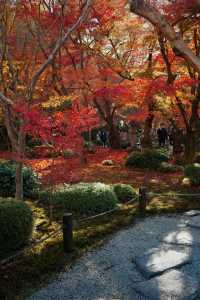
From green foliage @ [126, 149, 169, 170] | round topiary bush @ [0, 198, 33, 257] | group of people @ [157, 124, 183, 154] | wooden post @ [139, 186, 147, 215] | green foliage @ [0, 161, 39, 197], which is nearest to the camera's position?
round topiary bush @ [0, 198, 33, 257]

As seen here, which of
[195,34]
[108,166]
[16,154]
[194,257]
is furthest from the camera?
[108,166]

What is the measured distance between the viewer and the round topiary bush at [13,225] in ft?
19.2

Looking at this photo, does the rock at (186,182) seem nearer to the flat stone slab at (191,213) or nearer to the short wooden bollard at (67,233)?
the flat stone slab at (191,213)

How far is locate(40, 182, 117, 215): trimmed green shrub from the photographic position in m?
8.53

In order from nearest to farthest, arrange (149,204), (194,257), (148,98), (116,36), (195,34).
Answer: (194,257), (149,204), (195,34), (148,98), (116,36)

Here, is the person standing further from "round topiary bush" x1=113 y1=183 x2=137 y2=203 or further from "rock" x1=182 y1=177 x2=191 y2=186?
"round topiary bush" x1=113 y1=183 x2=137 y2=203

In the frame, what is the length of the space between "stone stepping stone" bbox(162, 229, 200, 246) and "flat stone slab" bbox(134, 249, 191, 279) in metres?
0.44

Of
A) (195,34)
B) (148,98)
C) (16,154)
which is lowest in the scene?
(16,154)

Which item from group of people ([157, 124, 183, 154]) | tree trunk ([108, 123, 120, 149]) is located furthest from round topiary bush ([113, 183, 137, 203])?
tree trunk ([108, 123, 120, 149])

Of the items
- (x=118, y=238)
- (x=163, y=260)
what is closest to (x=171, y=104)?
(x=118, y=238)

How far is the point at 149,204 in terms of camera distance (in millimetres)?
9219

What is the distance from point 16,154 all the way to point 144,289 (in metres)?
3.38

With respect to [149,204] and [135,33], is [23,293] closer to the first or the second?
[149,204]

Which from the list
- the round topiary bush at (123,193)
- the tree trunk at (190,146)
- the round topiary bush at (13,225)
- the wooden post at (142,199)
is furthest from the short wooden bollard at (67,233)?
the tree trunk at (190,146)
